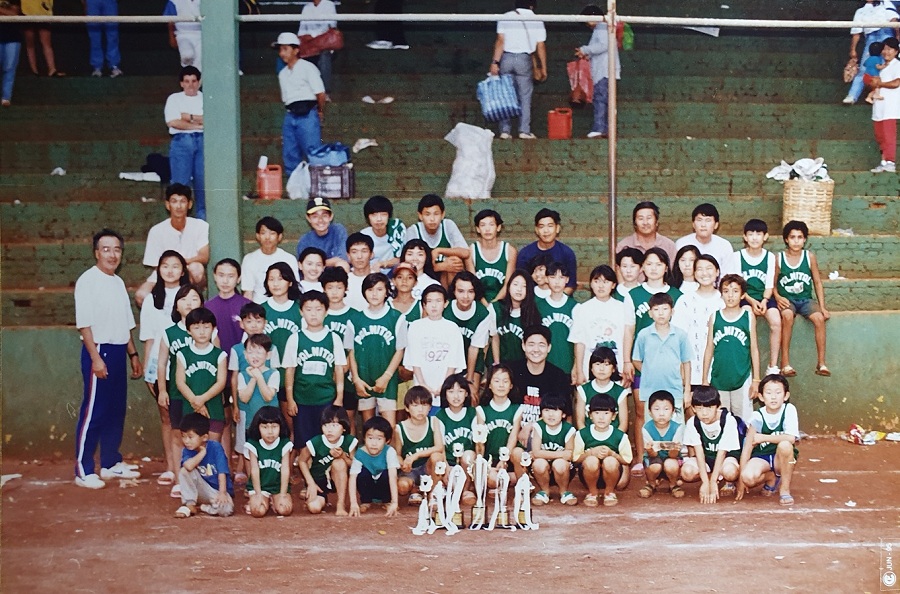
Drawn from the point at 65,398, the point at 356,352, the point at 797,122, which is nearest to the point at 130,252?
the point at 65,398

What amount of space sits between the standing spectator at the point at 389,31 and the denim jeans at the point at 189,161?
2.88m

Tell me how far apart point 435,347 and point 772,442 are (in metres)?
1.91

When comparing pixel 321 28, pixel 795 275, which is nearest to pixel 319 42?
pixel 321 28

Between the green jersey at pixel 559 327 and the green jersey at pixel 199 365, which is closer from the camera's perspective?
the green jersey at pixel 199 365

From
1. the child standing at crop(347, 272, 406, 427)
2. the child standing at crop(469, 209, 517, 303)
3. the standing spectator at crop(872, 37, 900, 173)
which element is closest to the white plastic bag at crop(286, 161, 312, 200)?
the child standing at crop(469, 209, 517, 303)

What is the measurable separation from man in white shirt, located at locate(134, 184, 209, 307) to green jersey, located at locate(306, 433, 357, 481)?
4.54 feet

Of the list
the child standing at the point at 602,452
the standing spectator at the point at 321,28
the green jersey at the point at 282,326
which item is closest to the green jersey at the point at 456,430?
the child standing at the point at 602,452

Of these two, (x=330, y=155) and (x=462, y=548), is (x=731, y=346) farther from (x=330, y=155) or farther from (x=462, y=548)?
(x=330, y=155)

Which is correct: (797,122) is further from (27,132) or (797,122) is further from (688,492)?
(27,132)

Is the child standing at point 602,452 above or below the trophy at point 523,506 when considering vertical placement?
above

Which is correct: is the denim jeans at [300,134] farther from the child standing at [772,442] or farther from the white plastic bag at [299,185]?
the child standing at [772,442]

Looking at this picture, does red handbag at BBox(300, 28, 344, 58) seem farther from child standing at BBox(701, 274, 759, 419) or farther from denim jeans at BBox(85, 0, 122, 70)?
child standing at BBox(701, 274, 759, 419)

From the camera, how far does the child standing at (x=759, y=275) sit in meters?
7.02

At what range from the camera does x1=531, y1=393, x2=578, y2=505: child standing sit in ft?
20.3
